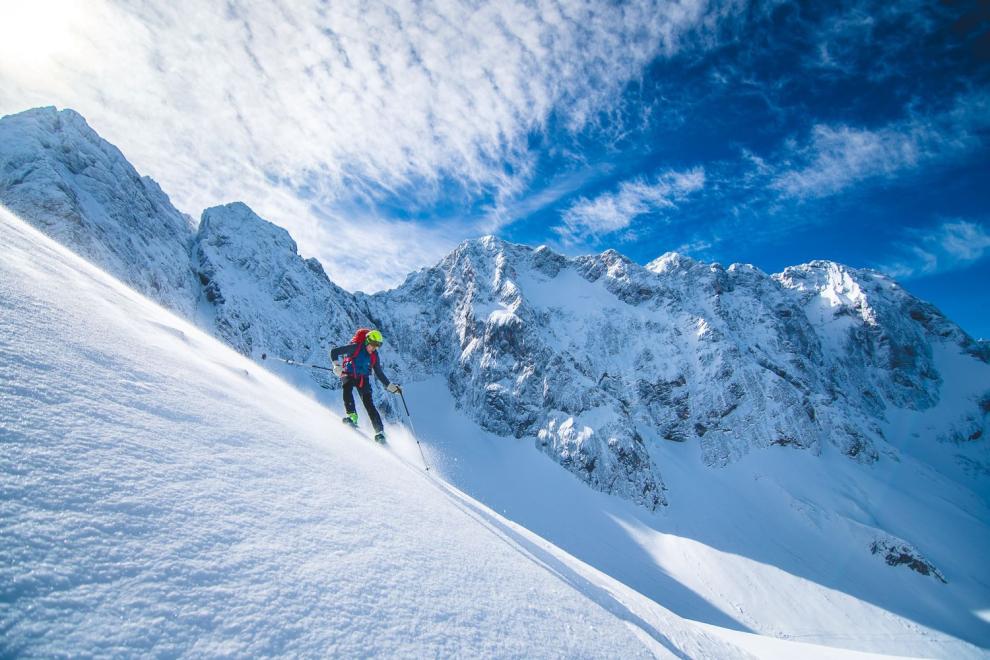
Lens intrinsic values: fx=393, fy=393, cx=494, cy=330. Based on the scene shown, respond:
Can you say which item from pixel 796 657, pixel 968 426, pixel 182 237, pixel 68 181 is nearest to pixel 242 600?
pixel 796 657

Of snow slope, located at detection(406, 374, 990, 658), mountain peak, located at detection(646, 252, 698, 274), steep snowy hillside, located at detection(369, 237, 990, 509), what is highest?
mountain peak, located at detection(646, 252, 698, 274)

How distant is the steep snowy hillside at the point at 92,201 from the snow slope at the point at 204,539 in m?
43.9

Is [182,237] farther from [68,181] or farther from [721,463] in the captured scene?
[721,463]

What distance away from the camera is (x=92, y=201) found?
131ft

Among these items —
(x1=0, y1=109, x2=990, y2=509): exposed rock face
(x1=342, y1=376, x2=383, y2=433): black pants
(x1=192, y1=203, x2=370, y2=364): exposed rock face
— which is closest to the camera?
(x1=342, y1=376, x2=383, y2=433): black pants

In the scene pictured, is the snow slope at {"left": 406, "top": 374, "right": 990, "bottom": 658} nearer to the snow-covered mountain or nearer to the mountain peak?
the snow-covered mountain

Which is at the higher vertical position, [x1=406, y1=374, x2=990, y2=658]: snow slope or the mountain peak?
the mountain peak

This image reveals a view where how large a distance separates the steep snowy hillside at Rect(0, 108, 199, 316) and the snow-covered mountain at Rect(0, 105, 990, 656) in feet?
0.94

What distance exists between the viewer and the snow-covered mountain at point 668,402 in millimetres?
42406

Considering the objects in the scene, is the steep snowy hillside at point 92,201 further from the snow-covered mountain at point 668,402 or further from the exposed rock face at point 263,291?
the exposed rock face at point 263,291

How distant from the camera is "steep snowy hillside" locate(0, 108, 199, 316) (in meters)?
34.5

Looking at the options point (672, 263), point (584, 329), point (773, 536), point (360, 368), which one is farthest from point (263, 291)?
point (672, 263)

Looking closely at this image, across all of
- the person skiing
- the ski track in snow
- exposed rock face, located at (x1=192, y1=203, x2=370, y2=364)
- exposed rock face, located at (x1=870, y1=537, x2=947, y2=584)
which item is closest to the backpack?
the person skiing

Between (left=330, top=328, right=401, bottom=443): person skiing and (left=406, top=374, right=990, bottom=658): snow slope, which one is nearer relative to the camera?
(left=330, top=328, right=401, bottom=443): person skiing
